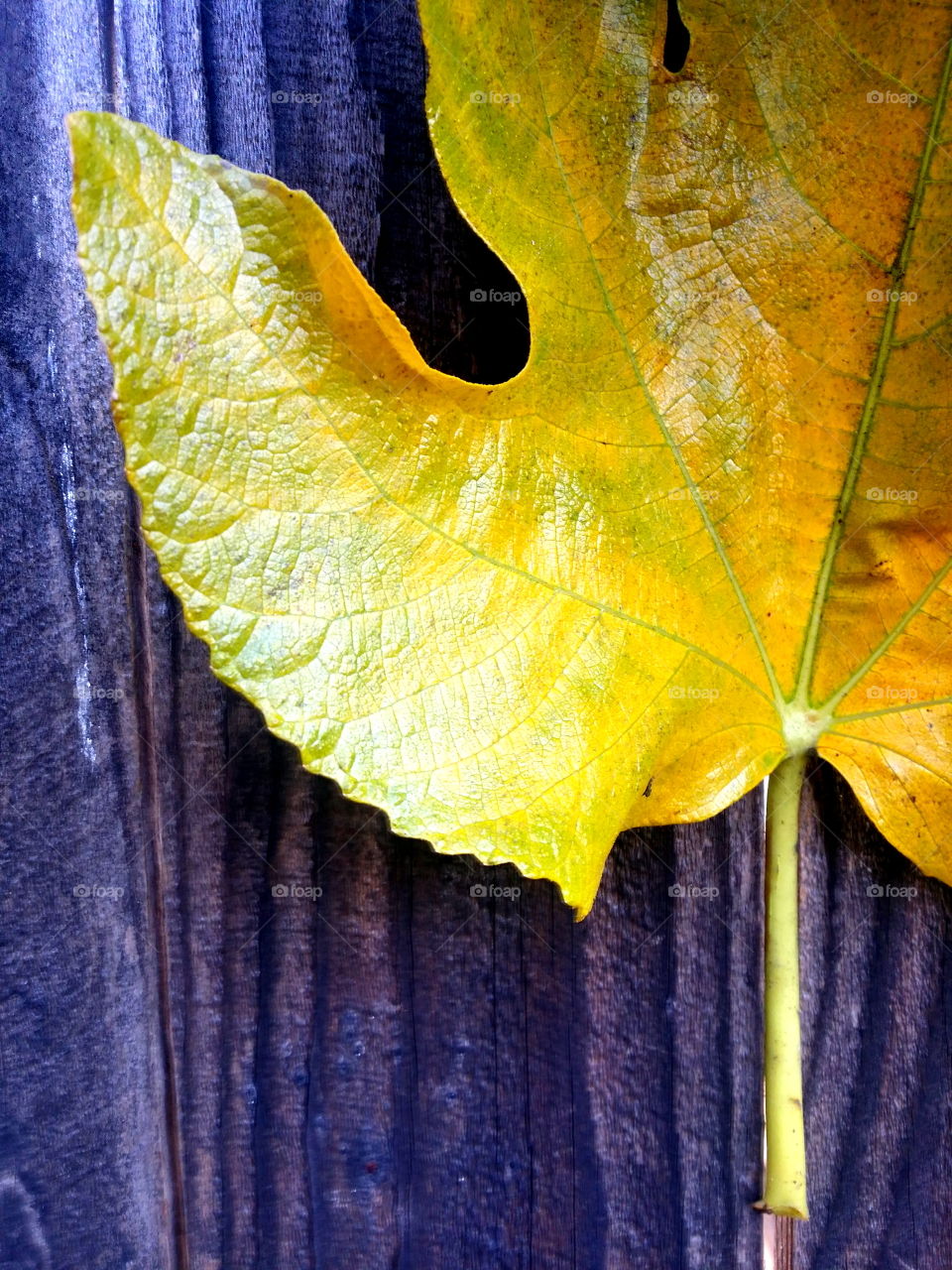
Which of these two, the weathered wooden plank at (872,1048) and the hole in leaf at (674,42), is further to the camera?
the weathered wooden plank at (872,1048)

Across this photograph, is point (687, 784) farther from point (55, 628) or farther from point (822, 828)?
point (55, 628)

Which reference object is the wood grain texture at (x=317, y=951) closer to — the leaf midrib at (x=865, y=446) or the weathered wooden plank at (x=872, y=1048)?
the weathered wooden plank at (x=872, y=1048)

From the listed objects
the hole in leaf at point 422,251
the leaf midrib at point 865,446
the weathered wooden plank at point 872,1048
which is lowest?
the weathered wooden plank at point 872,1048

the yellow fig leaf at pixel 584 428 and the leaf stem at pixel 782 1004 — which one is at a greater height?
the yellow fig leaf at pixel 584 428

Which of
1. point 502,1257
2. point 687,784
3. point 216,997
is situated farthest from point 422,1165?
point 687,784

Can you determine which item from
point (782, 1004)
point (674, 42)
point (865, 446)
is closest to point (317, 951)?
point (782, 1004)

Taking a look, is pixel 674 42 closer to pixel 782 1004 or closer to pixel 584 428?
pixel 584 428

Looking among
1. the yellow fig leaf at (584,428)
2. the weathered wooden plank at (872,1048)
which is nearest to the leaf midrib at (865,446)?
the yellow fig leaf at (584,428)
